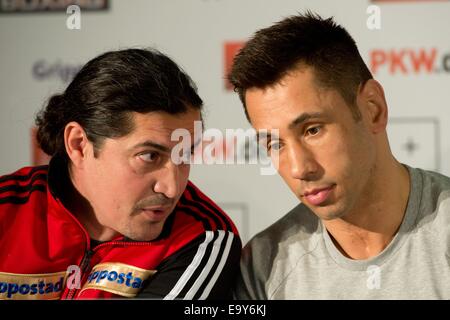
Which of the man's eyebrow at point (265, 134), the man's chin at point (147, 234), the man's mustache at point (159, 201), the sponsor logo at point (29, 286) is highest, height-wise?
the man's eyebrow at point (265, 134)

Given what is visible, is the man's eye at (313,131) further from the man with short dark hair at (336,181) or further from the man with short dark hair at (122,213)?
the man with short dark hair at (122,213)

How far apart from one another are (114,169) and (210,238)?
0.23 metres

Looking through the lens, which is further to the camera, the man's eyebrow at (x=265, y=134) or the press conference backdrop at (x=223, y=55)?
the press conference backdrop at (x=223, y=55)

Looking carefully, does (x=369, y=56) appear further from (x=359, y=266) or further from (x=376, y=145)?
(x=359, y=266)

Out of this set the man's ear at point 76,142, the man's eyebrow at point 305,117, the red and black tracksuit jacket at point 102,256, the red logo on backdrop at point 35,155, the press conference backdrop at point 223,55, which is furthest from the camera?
the red logo on backdrop at point 35,155

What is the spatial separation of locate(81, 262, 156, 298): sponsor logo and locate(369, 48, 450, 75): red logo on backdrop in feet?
2.61

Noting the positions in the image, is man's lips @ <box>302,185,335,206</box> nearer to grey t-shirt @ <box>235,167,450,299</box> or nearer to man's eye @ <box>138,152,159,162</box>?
grey t-shirt @ <box>235,167,450,299</box>

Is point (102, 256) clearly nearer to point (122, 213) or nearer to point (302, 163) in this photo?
point (122, 213)

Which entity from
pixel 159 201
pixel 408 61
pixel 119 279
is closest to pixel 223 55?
pixel 408 61

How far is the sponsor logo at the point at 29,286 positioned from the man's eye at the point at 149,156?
0.27 meters

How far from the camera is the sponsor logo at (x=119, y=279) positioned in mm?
1050

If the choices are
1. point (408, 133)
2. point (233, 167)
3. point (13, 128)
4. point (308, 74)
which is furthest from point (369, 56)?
point (13, 128)

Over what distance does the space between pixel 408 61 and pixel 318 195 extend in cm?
65

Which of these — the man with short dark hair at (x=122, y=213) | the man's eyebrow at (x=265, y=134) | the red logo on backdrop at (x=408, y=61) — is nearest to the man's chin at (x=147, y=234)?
the man with short dark hair at (x=122, y=213)
